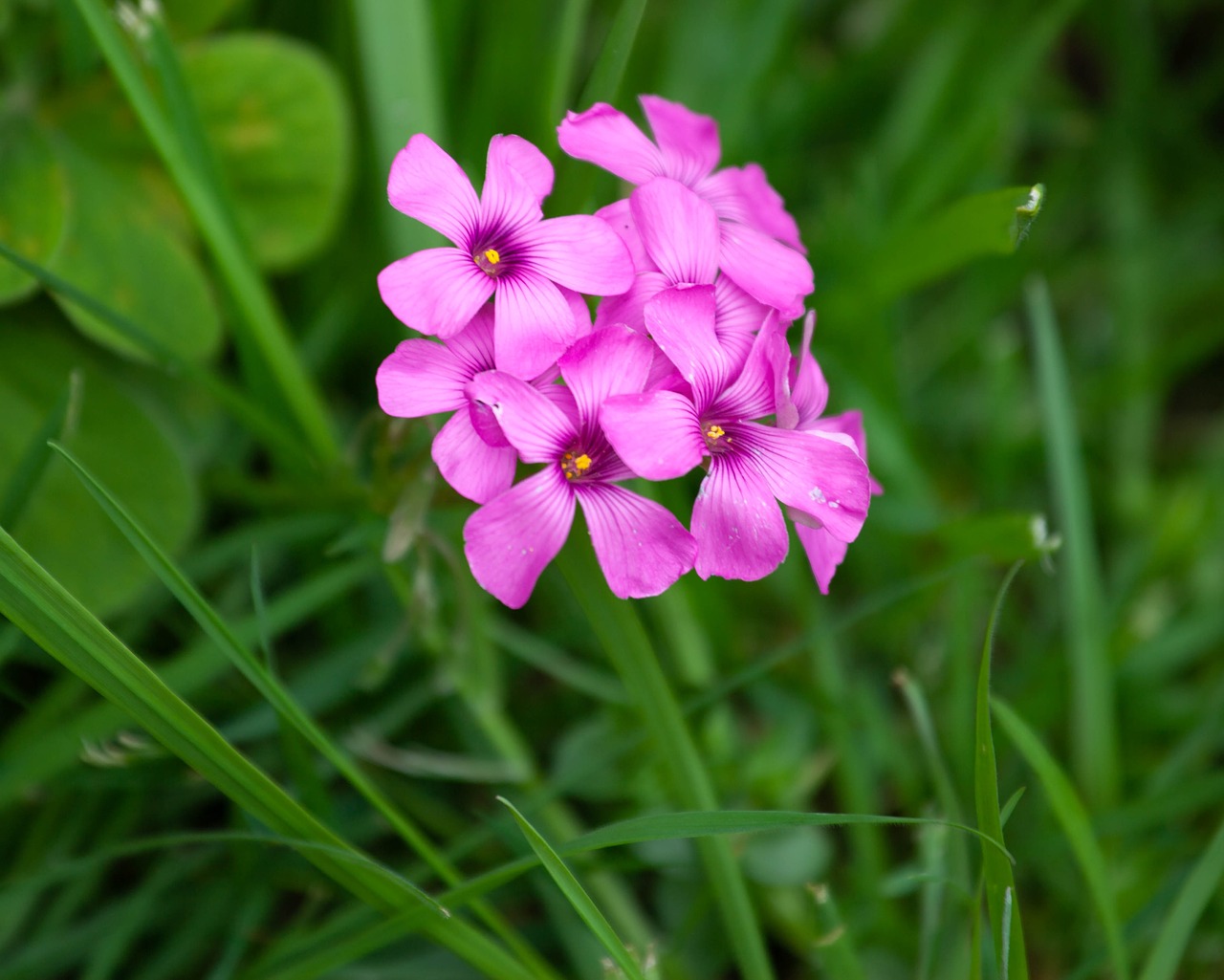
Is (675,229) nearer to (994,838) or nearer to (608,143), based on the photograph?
(608,143)

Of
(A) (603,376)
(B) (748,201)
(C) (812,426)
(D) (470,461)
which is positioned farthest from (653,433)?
(B) (748,201)

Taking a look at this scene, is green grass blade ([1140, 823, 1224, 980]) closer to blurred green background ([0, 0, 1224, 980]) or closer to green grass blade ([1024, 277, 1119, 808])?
blurred green background ([0, 0, 1224, 980])

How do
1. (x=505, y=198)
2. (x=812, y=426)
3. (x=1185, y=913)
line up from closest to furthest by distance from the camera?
(x=505, y=198)
(x=812, y=426)
(x=1185, y=913)

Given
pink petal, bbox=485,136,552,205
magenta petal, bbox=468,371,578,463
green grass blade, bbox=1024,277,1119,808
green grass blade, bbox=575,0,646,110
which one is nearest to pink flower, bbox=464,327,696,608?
magenta petal, bbox=468,371,578,463

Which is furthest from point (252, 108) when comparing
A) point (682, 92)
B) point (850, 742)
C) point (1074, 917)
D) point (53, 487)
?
point (1074, 917)

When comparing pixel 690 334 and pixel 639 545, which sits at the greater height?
pixel 690 334

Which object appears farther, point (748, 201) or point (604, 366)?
point (748, 201)

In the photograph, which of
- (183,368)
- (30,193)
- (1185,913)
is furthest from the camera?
(30,193)

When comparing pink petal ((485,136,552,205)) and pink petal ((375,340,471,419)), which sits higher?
pink petal ((485,136,552,205))
